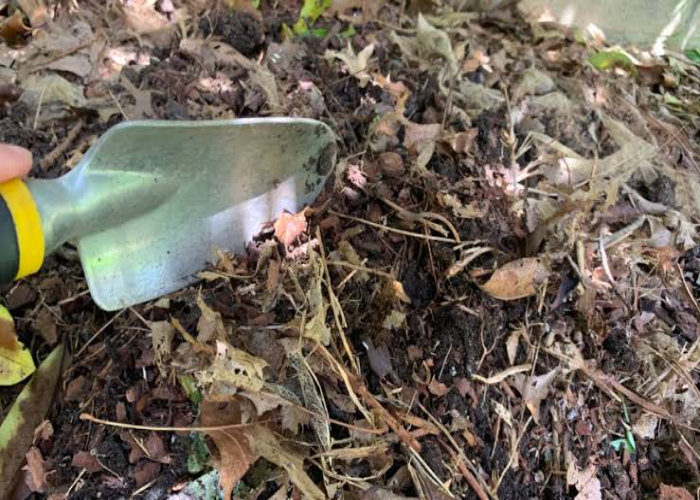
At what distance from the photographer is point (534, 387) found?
1578mm

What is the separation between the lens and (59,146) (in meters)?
1.78

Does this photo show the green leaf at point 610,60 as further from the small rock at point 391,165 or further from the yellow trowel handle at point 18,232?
the yellow trowel handle at point 18,232

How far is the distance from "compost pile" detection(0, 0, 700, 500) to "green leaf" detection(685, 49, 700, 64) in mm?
527

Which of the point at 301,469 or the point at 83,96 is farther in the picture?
the point at 83,96

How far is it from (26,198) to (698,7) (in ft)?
8.66

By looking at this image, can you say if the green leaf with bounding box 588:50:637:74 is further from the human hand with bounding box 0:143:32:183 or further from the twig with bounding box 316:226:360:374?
the human hand with bounding box 0:143:32:183

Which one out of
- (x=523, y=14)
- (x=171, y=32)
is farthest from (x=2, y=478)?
(x=523, y=14)

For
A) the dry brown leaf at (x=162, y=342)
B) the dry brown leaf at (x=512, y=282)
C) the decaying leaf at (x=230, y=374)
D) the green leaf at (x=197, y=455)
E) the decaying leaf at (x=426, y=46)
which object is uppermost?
the decaying leaf at (x=426, y=46)

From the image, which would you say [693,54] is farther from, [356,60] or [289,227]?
[289,227]

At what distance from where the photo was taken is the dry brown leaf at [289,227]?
5.26 ft

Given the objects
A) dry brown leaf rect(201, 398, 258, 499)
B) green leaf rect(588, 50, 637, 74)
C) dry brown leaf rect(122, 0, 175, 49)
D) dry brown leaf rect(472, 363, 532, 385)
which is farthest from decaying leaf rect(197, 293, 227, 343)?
green leaf rect(588, 50, 637, 74)

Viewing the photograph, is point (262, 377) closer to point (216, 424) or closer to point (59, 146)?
point (216, 424)

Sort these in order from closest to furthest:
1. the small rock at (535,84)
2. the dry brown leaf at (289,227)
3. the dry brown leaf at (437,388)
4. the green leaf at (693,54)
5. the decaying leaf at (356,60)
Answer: the dry brown leaf at (437,388) → the dry brown leaf at (289,227) → the decaying leaf at (356,60) → the small rock at (535,84) → the green leaf at (693,54)

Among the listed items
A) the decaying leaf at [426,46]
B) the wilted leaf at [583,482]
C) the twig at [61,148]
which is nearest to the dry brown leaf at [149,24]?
the twig at [61,148]
